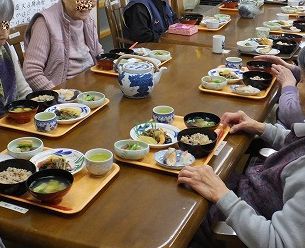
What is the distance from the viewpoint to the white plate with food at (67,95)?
1.79 m

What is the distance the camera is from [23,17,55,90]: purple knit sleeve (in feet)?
7.36

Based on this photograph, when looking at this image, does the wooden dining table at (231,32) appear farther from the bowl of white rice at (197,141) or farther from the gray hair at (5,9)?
the bowl of white rice at (197,141)

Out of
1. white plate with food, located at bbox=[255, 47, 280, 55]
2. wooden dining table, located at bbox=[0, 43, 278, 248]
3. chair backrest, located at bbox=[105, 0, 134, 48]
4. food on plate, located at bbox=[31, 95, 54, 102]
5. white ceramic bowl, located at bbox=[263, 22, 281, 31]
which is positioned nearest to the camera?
wooden dining table, located at bbox=[0, 43, 278, 248]

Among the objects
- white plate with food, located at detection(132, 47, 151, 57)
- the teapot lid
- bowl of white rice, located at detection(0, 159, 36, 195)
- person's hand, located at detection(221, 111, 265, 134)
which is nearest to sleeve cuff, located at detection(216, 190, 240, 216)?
Answer: person's hand, located at detection(221, 111, 265, 134)

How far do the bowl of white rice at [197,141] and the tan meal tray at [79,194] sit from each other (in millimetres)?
233

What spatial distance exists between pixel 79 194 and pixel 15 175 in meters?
0.19

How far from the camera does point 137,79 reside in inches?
71.6

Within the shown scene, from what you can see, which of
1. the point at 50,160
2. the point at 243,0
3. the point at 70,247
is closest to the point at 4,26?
the point at 50,160

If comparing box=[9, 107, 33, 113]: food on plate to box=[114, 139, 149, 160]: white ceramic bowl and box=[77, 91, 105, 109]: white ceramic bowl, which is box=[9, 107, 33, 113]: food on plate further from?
box=[114, 139, 149, 160]: white ceramic bowl

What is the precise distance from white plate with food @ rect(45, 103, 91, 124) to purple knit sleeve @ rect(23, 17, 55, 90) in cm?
57

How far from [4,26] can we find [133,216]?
1113 millimetres

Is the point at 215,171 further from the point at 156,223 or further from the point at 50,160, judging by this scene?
the point at 50,160

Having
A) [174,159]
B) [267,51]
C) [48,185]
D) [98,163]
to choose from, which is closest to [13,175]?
[48,185]

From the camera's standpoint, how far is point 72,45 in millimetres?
2428
